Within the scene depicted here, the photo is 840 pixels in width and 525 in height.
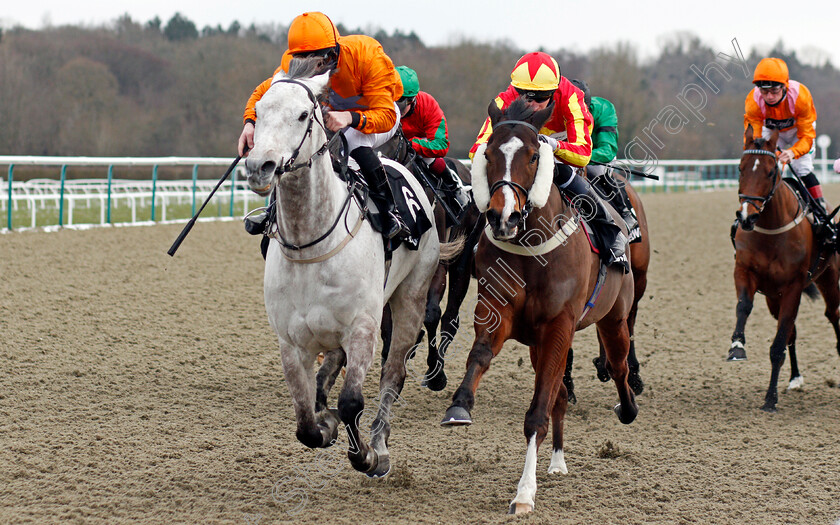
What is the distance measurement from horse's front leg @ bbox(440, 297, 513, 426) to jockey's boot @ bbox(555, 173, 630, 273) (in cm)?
80

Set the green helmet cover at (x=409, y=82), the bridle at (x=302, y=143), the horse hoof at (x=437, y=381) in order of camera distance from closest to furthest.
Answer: the bridle at (x=302, y=143), the horse hoof at (x=437, y=381), the green helmet cover at (x=409, y=82)

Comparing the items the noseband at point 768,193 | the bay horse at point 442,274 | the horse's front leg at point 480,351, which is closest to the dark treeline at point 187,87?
the noseband at point 768,193

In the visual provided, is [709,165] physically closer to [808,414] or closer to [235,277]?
[235,277]

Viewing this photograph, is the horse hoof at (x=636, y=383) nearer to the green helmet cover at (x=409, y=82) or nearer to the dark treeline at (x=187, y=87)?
the green helmet cover at (x=409, y=82)

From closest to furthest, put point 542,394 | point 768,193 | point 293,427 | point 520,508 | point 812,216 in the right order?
point 520,508 → point 542,394 → point 293,427 → point 768,193 → point 812,216

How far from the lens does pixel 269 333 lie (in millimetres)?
7863

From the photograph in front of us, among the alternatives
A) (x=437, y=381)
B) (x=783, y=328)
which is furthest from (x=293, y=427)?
(x=783, y=328)

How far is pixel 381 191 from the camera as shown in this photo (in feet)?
14.0

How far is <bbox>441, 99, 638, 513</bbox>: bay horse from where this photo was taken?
12.1 ft

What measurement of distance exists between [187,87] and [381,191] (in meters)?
27.7

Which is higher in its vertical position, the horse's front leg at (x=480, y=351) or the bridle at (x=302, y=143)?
the bridle at (x=302, y=143)

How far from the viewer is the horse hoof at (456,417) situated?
3.51 metres

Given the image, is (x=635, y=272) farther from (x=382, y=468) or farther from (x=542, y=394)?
(x=382, y=468)

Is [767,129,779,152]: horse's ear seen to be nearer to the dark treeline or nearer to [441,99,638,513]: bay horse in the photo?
[441,99,638,513]: bay horse
